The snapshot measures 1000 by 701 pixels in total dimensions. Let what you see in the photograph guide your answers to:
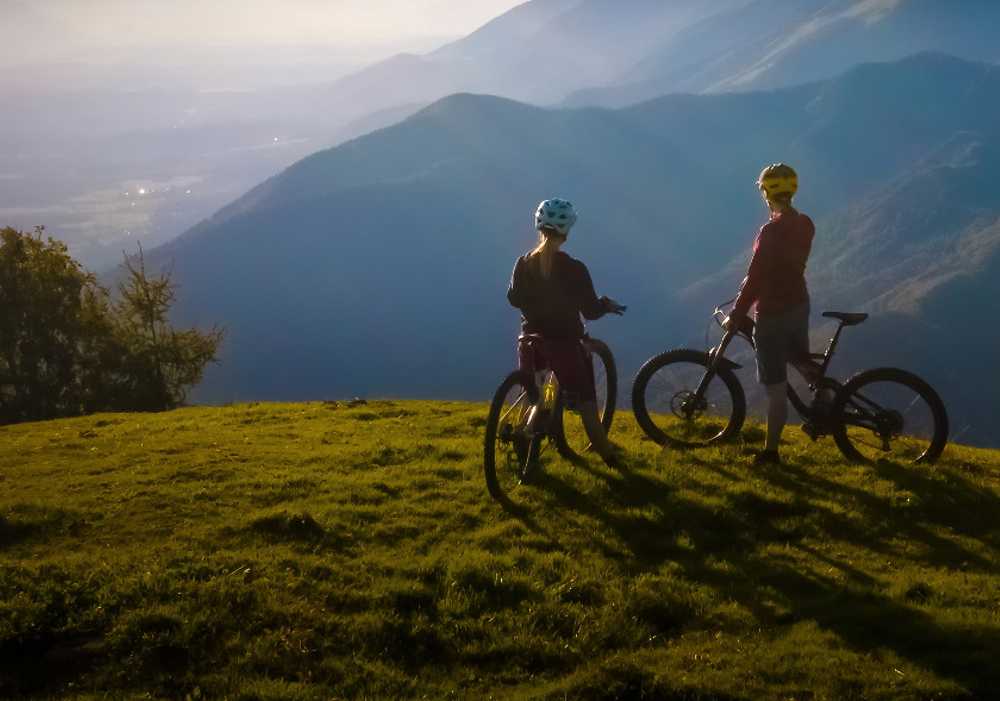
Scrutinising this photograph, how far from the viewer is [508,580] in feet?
24.4

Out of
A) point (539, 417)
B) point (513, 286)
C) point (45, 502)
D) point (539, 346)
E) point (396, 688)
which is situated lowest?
point (396, 688)

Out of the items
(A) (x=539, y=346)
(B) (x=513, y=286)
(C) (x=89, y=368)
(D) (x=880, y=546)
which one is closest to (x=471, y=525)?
(A) (x=539, y=346)

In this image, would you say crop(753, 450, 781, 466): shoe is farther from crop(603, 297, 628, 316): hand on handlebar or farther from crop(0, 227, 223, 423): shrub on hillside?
crop(0, 227, 223, 423): shrub on hillside

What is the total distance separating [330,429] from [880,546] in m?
9.12

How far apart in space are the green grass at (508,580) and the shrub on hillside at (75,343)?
2930cm

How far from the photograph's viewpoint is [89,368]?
1538 inches

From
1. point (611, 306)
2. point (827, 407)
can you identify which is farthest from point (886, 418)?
point (611, 306)

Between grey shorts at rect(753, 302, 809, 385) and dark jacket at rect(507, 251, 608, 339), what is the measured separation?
2007 millimetres

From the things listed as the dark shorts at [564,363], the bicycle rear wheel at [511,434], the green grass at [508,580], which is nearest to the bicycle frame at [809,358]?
the green grass at [508,580]

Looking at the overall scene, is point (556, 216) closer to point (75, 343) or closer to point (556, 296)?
point (556, 296)

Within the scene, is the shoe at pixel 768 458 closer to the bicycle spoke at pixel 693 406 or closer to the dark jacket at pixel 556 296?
the bicycle spoke at pixel 693 406

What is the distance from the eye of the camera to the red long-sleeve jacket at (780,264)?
9391mm

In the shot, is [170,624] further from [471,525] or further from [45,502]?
[45,502]

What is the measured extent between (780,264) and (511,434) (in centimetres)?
375
